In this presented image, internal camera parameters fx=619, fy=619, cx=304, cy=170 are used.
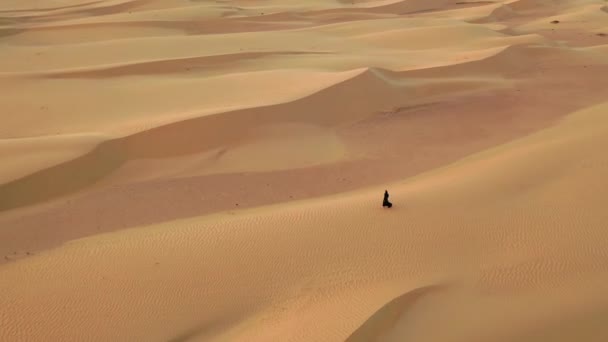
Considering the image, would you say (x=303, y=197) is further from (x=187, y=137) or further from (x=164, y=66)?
(x=164, y=66)

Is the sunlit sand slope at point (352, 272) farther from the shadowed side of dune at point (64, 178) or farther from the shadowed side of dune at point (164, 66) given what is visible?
the shadowed side of dune at point (164, 66)

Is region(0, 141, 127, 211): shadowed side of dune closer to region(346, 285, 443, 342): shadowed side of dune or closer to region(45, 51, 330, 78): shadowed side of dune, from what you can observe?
region(346, 285, 443, 342): shadowed side of dune

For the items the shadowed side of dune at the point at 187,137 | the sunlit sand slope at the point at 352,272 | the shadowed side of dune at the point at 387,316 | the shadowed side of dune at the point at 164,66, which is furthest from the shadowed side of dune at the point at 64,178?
the shadowed side of dune at the point at 164,66

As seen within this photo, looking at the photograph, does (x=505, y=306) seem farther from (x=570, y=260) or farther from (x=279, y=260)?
(x=279, y=260)

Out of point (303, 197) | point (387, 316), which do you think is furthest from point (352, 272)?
point (303, 197)

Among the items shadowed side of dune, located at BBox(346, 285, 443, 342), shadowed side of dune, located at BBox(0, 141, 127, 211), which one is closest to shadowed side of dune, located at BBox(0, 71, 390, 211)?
shadowed side of dune, located at BBox(0, 141, 127, 211)

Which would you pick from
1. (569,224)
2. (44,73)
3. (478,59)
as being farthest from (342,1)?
(569,224)
